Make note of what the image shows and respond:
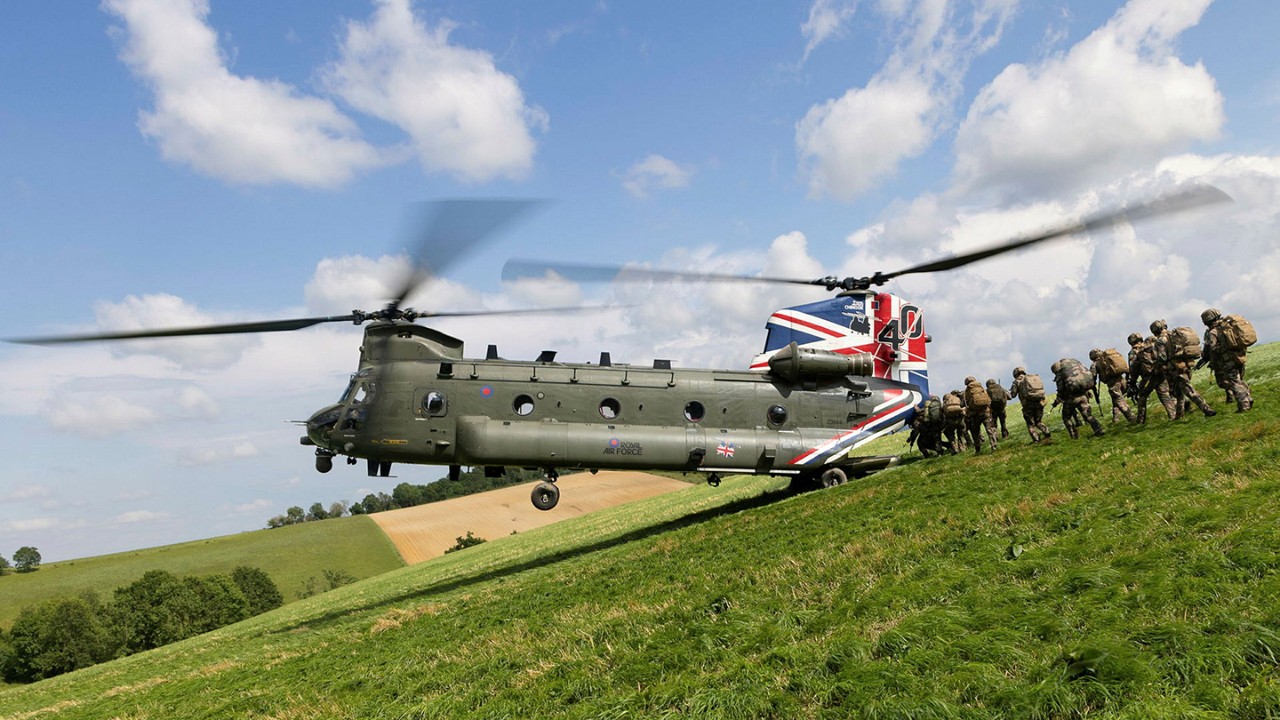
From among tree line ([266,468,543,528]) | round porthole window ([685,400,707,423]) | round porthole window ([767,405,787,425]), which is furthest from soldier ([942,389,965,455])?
tree line ([266,468,543,528])

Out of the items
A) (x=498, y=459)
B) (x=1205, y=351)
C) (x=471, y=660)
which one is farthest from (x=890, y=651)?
(x=1205, y=351)

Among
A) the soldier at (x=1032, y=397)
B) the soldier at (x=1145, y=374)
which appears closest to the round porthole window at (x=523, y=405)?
the soldier at (x=1032, y=397)

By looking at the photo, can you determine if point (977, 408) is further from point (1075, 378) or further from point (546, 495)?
point (546, 495)

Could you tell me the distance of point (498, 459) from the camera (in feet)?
61.3

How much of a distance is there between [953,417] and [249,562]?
88.4 metres

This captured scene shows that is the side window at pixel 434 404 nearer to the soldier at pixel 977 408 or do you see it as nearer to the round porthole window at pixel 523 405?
the round porthole window at pixel 523 405

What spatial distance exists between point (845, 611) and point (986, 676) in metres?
2.63

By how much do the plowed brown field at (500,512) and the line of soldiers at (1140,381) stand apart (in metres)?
48.1

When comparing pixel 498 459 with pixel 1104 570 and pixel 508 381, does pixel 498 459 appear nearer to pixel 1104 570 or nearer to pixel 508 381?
pixel 508 381

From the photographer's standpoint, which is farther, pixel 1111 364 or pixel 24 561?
pixel 24 561

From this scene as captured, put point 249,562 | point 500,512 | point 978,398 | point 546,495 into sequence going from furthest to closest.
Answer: point 249,562
point 500,512
point 978,398
point 546,495

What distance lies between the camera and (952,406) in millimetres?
20906

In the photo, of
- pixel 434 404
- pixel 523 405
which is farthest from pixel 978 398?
pixel 434 404

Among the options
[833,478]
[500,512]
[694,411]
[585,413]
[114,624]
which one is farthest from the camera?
[500,512]
